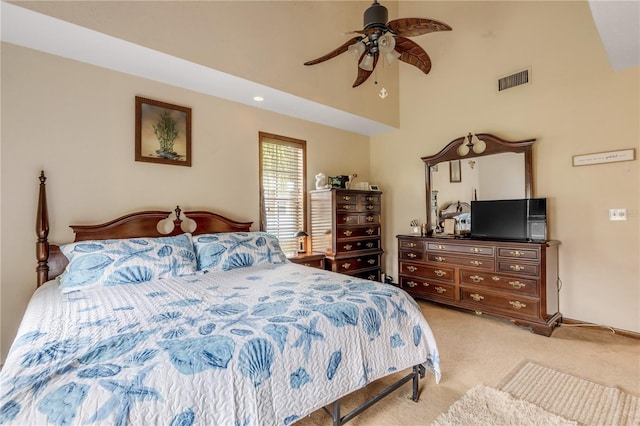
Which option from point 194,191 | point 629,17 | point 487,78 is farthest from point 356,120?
point 629,17

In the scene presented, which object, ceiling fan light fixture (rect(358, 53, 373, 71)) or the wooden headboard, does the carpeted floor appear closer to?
the wooden headboard

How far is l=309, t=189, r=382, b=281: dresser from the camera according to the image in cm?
388

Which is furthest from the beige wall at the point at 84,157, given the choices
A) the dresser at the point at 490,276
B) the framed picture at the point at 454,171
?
the framed picture at the point at 454,171

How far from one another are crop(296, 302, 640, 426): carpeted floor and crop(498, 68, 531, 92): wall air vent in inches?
109

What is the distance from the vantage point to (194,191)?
3.19 m

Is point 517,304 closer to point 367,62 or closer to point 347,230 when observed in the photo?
point 347,230

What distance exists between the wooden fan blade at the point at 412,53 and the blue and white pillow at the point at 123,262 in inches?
102

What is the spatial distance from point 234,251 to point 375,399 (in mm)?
1712

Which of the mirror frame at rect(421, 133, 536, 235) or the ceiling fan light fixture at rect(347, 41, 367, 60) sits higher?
the ceiling fan light fixture at rect(347, 41, 367, 60)

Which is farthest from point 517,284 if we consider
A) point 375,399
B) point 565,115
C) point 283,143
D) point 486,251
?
point 283,143

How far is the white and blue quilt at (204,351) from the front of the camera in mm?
912

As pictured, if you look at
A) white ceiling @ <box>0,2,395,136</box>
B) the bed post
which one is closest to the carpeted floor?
the bed post

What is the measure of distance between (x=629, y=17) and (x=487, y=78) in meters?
1.86

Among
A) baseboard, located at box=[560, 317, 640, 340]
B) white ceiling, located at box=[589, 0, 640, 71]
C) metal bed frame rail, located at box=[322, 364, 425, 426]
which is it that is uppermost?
white ceiling, located at box=[589, 0, 640, 71]
